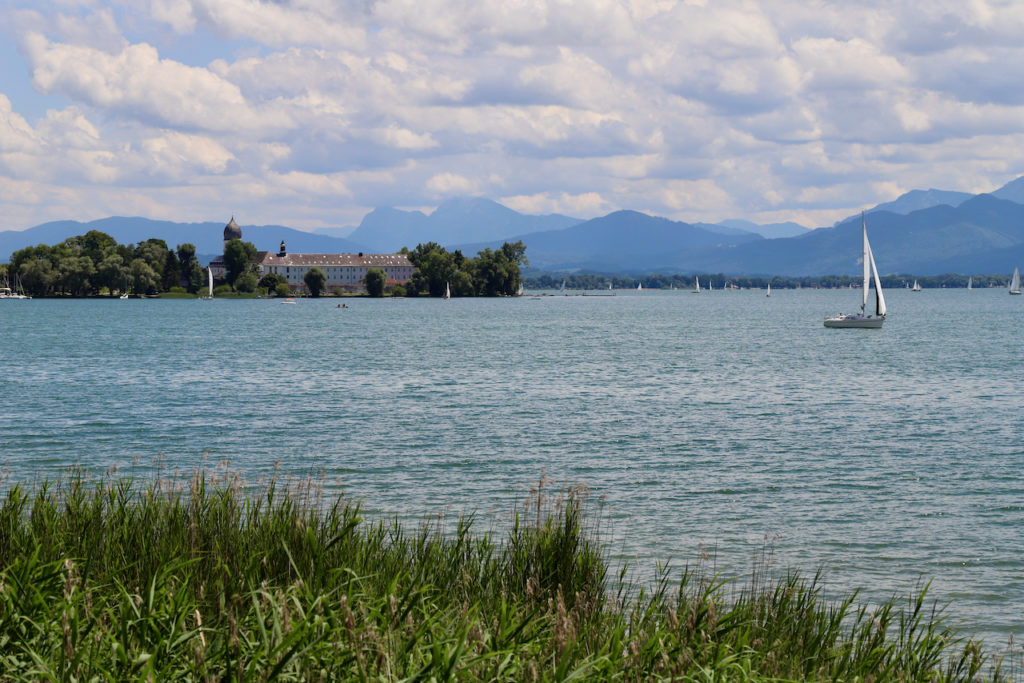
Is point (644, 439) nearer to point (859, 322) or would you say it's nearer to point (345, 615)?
point (345, 615)

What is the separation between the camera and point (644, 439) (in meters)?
30.4

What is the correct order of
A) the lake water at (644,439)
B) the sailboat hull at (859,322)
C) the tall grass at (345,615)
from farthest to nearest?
the sailboat hull at (859,322) < the lake water at (644,439) < the tall grass at (345,615)

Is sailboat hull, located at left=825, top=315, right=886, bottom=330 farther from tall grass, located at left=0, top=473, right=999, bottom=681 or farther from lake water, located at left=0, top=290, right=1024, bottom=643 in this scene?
tall grass, located at left=0, top=473, right=999, bottom=681

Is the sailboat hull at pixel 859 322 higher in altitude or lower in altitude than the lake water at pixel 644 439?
higher

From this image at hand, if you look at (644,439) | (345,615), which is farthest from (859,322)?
(345,615)

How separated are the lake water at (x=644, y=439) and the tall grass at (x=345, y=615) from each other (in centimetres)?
303

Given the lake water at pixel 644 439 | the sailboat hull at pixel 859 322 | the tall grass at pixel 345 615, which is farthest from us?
the sailboat hull at pixel 859 322

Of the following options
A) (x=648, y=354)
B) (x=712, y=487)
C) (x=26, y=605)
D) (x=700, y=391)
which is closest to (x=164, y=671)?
(x=26, y=605)

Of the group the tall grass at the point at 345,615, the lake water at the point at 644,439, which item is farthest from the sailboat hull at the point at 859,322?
the tall grass at the point at 345,615

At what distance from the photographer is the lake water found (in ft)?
58.9

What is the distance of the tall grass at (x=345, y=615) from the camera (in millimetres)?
7145

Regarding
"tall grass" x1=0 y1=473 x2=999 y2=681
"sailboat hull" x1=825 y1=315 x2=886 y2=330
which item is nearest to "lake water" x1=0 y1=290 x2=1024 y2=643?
"tall grass" x1=0 y1=473 x2=999 y2=681

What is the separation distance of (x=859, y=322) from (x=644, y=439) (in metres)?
77.2

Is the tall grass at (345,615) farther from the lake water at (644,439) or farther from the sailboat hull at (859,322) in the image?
the sailboat hull at (859,322)
